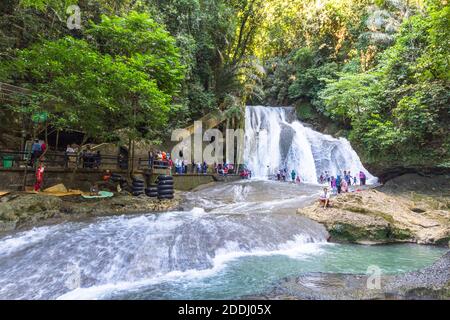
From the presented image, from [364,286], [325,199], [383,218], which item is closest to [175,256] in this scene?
[364,286]

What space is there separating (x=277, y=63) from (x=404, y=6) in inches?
598

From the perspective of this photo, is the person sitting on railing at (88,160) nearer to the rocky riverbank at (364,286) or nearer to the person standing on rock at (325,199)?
the person standing on rock at (325,199)

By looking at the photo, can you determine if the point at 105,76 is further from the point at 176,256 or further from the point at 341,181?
the point at 341,181

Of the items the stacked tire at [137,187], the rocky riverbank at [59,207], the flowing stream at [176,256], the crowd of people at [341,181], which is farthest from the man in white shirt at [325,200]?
the stacked tire at [137,187]

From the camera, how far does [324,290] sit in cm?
532

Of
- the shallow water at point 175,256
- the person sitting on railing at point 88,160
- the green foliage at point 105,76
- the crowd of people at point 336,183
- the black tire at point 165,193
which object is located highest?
the green foliage at point 105,76

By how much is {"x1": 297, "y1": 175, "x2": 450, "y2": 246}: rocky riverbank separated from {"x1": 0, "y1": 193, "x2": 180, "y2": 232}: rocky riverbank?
7108mm

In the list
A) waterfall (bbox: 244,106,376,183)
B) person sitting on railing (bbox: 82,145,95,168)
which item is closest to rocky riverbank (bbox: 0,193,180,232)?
person sitting on railing (bbox: 82,145,95,168)

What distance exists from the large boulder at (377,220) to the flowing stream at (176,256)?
23.0 inches

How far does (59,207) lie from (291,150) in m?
19.7

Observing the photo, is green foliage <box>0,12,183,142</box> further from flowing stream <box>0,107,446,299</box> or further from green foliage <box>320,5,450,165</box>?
green foliage <box>320,5,450,165</box>

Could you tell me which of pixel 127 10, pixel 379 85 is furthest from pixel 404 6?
pixel 127 10

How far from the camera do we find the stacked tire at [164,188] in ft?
47.6
